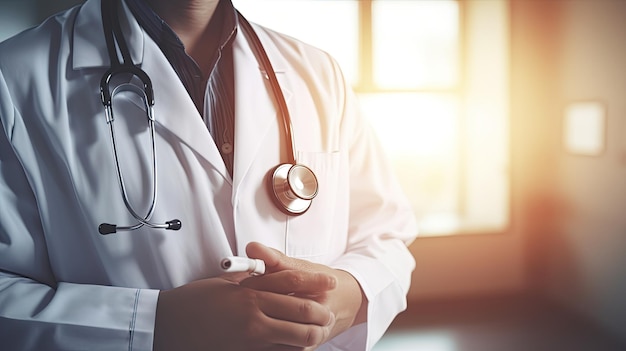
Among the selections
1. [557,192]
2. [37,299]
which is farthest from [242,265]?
[557,192]

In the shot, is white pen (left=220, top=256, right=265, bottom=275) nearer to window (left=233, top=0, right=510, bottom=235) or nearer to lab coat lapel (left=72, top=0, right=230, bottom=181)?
lab coat lapel (left=72, top=0, right=230, bottom=181)

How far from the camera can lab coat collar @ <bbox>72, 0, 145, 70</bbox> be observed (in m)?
0.77

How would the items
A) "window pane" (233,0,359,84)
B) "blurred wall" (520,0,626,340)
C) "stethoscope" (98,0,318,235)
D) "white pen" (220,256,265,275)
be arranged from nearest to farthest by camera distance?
1. "white pen" (220,256,265,275)
2. "stethoscope" (98,0,318,235)
3. "blurred wall" (520,0,626,340)
4. "window pane" (233,0,359,84)

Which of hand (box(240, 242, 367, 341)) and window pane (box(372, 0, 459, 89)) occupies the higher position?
window pane (box(372, 0, 459, 89))

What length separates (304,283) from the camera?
2.19 feet

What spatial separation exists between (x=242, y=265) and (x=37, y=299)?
30cm

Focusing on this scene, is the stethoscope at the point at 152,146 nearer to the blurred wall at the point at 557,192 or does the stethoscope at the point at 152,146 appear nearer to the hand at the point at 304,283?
the hand at the point at 304,283

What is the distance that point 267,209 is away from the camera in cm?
80

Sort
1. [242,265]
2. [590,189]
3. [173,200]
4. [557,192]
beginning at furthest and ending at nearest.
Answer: [557,192]
[590,189]
[173,200]
[242,265]

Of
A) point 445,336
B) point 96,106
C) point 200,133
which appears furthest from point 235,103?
point 445,336

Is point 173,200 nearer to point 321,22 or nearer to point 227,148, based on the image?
point 227,148

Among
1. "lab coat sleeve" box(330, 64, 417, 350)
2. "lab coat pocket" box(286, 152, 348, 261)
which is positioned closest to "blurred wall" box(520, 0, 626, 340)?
"lab coat sleeve" box(330, 64, 417, 350)

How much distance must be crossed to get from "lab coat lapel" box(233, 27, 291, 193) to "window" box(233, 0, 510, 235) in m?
1.32

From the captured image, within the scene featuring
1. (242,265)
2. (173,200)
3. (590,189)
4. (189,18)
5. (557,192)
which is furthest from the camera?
(557,192)
